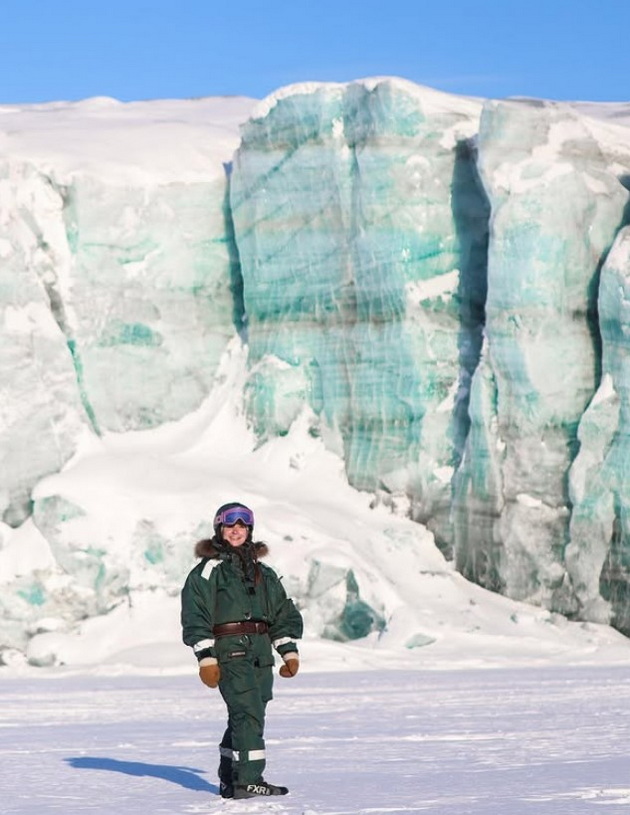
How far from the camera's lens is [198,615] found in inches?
262

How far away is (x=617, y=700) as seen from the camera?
492 inches

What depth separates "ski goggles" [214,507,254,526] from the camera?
6824mm

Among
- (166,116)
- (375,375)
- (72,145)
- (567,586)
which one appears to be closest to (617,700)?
(567,586)

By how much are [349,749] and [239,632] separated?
6.92 ft

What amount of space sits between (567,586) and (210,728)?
1197 cm

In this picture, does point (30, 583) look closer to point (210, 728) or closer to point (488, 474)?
point (488, 474)

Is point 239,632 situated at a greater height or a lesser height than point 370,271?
greater

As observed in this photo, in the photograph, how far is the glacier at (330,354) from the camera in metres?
21.9

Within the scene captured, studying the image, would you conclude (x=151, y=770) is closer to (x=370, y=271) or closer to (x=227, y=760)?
(x=227, y=760)

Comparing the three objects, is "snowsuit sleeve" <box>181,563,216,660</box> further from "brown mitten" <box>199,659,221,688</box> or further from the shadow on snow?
the shadow on snow

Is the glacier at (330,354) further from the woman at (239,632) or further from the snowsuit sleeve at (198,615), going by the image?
the snowsuit sleeve at (198,615)

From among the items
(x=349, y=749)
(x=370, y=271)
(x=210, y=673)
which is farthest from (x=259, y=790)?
(x=370, y=271)

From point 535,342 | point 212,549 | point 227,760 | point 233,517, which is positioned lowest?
point 535,342

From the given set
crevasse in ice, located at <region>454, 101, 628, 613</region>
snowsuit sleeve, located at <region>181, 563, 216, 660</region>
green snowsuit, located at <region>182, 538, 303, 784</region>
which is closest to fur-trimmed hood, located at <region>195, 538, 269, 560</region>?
green snowsuit, located at <region>182, 538, 303, 784</region>
